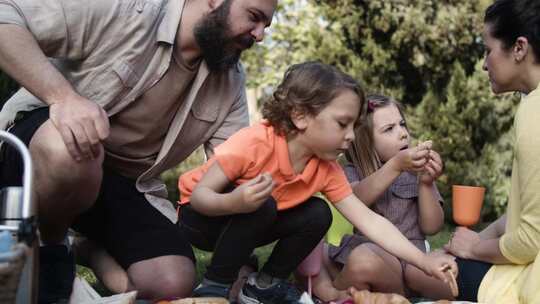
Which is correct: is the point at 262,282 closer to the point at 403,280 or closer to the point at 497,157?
the point at 403,280

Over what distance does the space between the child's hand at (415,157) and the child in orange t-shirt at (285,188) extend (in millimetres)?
237

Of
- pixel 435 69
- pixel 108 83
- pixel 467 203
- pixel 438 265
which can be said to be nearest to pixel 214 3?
pixel 108 83

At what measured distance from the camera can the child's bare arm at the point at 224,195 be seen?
2.47 m

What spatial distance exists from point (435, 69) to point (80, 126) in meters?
6.65

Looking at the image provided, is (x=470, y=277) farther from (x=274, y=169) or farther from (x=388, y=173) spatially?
(x=274, y=169)

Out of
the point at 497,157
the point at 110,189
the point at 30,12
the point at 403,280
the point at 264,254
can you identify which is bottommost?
the point at 497,157

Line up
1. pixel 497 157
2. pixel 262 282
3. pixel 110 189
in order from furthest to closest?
pixel 497 157 → pixel 110 189 → pixel 262 282

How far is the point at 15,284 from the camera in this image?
157 centimetres

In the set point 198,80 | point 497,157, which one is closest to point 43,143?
point 198,80

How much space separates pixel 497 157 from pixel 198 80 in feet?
17.8

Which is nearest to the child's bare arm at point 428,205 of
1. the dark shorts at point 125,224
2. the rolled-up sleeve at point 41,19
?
the dark shorts at point 125,224

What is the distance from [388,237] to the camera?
2.76m

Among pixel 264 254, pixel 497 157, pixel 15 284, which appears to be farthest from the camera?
pixel 497 157

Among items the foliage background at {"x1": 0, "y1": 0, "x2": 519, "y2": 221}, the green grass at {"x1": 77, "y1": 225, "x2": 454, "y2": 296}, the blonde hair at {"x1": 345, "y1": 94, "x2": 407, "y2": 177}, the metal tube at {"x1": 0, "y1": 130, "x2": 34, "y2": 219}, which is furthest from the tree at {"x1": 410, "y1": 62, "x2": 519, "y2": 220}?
the metal tube at {"x1": 0, "y1": 130, "x2": 34, "y2": 219}
